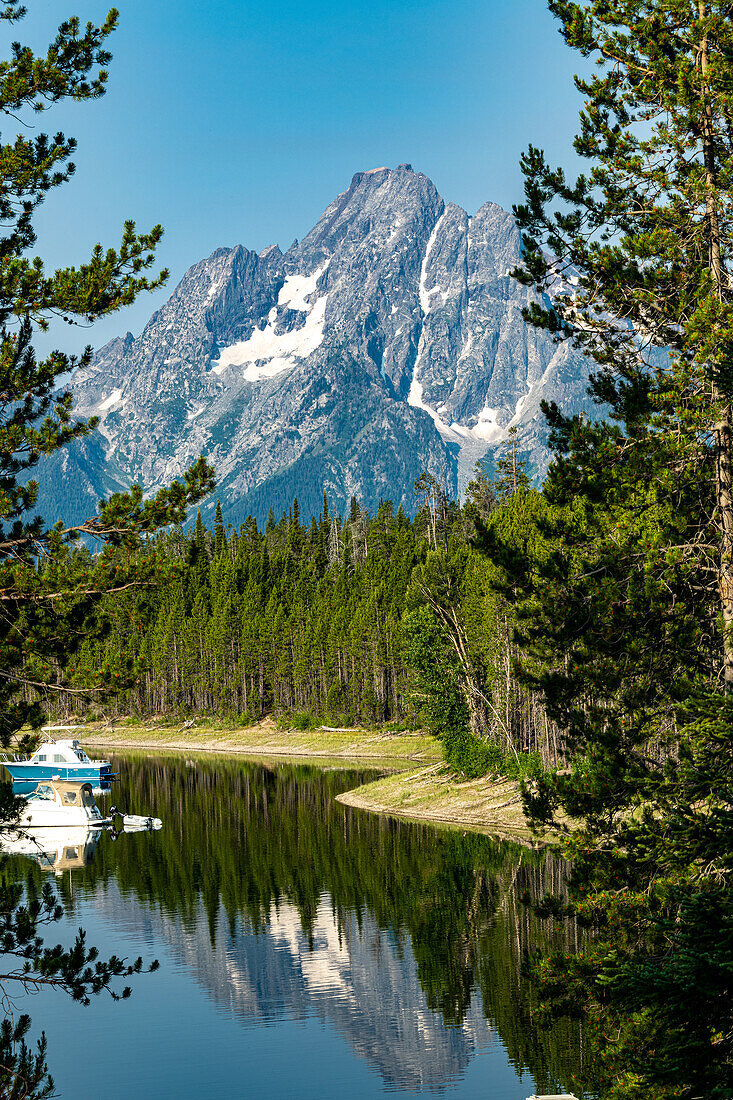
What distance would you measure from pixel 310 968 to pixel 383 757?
59.9 metres

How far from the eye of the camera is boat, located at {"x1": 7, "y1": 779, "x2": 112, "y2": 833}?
65125 mm

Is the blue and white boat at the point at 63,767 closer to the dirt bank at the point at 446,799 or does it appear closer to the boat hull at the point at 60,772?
the boat hull at the point at 60,772

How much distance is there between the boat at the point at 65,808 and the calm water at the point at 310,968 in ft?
11.3

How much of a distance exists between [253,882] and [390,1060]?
22.9 meters

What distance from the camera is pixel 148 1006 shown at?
35.7m

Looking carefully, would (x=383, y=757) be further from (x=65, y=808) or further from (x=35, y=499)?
(x=35, y=499)

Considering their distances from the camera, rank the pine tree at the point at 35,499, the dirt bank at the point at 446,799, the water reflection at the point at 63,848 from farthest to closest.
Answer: the dirt bank at the point at 446,799, the water reflection at the point at 63,848, the pine tree at the point at 35,499

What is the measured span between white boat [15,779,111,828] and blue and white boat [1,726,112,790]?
14.2 metres

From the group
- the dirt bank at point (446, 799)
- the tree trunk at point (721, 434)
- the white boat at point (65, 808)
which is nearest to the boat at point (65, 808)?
the white boat at point (65, 808)

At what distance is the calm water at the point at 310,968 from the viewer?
93.4 ft

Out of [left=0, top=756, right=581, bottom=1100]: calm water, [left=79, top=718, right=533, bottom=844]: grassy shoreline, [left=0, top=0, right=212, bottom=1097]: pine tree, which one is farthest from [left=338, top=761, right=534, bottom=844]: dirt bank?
[left=0, top=0, right=212, bottom=1097]: pine tree

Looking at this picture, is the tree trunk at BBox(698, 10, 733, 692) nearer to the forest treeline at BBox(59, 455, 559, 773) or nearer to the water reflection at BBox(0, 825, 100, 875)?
the forest treeline at BBox(59, 455, 559, 773)

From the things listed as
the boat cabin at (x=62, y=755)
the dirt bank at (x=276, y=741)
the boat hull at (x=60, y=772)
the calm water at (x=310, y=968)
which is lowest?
the calm water at (x=310, y=968)

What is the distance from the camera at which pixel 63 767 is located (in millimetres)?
82812
